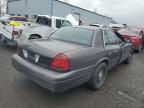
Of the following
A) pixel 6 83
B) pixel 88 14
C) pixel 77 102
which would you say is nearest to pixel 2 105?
pixel 6 83

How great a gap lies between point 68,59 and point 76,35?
1209 millimetres

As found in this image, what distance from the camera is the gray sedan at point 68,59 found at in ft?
9.36

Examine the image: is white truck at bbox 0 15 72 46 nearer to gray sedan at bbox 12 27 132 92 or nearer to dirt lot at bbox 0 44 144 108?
dirt lot at bbox 0 44 144 108

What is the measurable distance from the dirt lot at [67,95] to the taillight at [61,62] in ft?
2.60

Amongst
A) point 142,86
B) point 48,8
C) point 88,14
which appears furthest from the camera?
point 88,14

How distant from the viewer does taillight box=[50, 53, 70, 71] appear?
2844mm

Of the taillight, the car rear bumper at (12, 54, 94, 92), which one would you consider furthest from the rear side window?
the taillight

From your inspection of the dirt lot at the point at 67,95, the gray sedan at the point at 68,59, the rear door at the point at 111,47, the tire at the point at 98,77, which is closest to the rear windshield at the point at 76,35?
the gray sedan at the point at 68,59

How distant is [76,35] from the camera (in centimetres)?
391

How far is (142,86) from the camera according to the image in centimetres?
445

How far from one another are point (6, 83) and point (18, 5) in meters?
28.6

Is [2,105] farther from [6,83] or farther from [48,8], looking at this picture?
[48,8]

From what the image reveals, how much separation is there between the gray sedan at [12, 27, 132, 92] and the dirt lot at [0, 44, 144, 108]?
1.15ft

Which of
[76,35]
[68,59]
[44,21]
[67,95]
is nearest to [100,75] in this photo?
[67,95]
